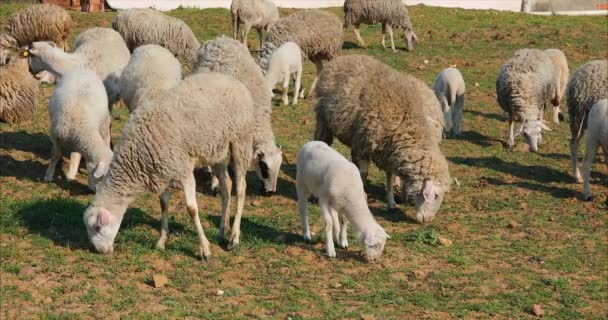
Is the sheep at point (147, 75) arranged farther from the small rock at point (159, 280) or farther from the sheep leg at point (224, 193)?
the small rock at point (159, 280)

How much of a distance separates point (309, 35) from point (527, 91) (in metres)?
4.38

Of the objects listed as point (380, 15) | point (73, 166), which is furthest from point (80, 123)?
point (380, 15)

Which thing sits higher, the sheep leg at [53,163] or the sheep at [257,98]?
the sheep at [257,98]

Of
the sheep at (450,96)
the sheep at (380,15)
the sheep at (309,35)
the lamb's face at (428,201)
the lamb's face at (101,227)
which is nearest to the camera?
the lamb's face at (101,227)

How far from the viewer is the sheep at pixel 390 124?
10477mm

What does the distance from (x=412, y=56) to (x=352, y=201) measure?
13574mm

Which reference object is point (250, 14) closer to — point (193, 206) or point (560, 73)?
point (560, 73)

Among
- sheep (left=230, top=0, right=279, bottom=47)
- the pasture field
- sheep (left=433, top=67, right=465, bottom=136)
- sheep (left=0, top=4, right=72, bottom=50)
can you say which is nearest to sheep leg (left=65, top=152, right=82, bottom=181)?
the pasture field

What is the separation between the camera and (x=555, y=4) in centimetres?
3441

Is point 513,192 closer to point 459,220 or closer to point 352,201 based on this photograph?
point 459,220

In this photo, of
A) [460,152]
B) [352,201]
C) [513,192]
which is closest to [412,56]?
[460,152]

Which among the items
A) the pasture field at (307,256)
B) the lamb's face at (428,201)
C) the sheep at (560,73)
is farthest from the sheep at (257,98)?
the sheep at (560,73)

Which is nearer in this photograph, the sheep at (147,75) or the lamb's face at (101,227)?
the lamb's face at (101,227)

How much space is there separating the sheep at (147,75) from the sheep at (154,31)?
482 centimetres
